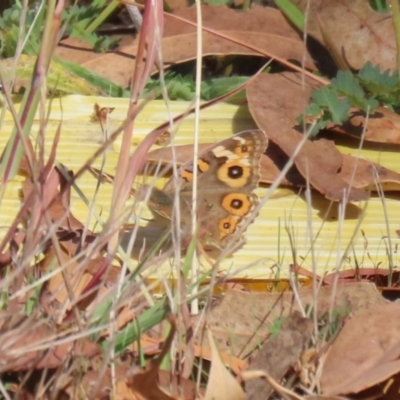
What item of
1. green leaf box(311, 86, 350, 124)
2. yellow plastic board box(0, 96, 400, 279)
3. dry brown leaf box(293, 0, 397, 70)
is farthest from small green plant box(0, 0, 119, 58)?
green leaf box(311, 86, 350, 124)

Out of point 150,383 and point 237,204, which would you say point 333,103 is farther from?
point 150,383

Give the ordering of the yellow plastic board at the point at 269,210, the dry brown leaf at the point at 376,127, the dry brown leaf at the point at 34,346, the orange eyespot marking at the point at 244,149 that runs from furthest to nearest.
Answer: the dry brown leaf at the point at 376,127 → the orange eyespot marking at the point at 244,149 → the yellow plastic board at the point at 269,210 → the dry brown leaf at the point at 34,346

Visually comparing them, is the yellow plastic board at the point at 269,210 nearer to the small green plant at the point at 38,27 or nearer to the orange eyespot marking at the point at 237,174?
the orange eyespot marking at the point at 237,174

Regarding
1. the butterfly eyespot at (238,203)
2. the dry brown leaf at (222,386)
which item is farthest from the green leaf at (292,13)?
the dry brown leaf at (222,386)

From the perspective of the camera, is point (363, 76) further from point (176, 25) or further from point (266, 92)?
point (176, 25)

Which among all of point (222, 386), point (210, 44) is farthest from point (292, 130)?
point (222, 386)

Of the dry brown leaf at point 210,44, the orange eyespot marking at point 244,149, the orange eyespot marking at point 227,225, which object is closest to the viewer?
the orange eyespot marking at point 227,225

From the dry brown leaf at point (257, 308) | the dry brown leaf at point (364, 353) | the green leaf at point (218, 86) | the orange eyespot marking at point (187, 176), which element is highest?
the dry brown leaf at point (364, 353)
